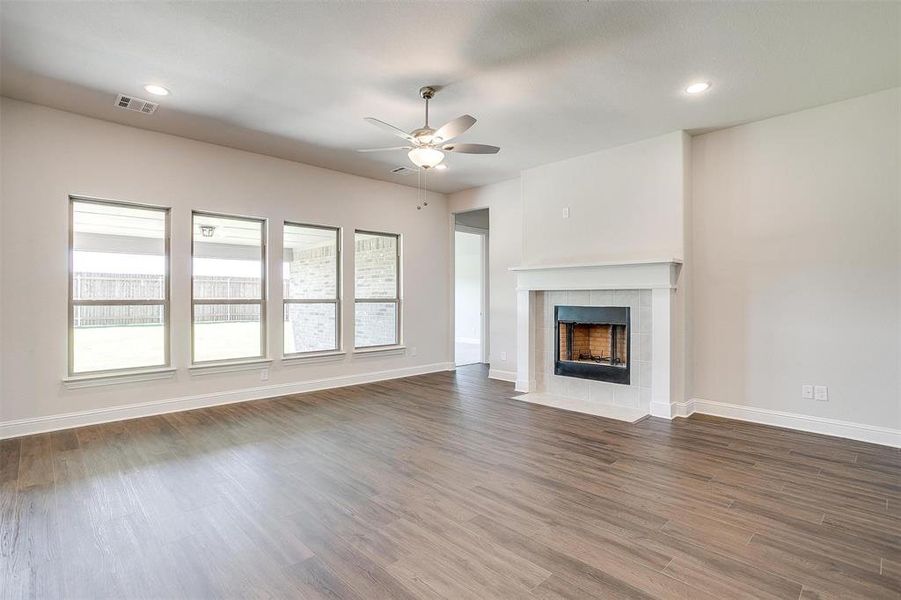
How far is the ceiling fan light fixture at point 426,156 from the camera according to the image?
137 inches

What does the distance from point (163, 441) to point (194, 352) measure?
1346 mm

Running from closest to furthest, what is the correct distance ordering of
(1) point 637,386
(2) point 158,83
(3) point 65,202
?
(2) point 158,83, (3) point 65,202, (1) point 637,386

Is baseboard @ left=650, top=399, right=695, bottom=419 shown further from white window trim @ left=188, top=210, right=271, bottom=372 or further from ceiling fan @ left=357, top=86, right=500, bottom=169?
white window trim @ left=188, top=210, right=271, bottom=372

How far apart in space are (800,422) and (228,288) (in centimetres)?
607

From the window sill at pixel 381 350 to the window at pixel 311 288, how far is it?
0.34 metres

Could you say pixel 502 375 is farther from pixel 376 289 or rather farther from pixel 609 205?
pixel 609 205

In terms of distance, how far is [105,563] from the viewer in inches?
79.4

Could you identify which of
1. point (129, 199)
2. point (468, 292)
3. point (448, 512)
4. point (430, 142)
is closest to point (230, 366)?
point (129, 199)

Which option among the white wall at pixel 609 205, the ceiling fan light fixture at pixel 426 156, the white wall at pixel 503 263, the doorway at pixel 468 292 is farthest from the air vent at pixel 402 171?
the doorway at pixel 468 292

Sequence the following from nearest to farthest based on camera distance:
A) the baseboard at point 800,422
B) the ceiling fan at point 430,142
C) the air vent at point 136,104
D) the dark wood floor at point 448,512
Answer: the dark wood floor at point 448,512, the ceiling fan at point 430,142, the baseboard at point 800,422, the air vent at point 136,104

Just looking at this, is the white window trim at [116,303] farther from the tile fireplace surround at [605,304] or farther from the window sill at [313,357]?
the tile fireplace surround at [605,304]

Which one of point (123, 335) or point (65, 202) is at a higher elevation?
point (65, 202)

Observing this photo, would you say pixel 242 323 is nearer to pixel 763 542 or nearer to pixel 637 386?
pixel 637 386

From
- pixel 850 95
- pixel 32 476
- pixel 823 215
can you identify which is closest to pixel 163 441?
pixel 32 476
